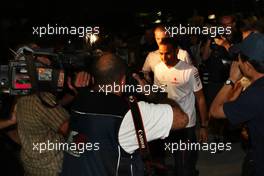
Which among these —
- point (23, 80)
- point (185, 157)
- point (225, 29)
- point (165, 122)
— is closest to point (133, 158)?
point (165, 122)

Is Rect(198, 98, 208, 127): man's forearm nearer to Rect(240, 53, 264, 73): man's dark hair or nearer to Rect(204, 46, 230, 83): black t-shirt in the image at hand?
Rect(204, 46, 230, 83): black t-shirt

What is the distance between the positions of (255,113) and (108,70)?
0.92 m

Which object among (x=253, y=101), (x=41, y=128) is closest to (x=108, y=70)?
(x=41, y=128)

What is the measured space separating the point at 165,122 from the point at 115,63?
440 millimetres

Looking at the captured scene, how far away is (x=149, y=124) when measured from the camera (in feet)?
9.39

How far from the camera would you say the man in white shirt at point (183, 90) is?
196 inches

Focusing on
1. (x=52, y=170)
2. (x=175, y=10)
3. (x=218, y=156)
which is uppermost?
(x=175, y=10)

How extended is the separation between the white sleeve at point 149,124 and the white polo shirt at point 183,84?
207 cm

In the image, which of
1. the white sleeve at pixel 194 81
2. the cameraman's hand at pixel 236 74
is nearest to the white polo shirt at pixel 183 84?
the white sleeve at pixel 194 81

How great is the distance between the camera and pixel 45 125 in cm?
321

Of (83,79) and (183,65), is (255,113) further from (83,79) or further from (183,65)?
(183,65)

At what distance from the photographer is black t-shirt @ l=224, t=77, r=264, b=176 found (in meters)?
3.03

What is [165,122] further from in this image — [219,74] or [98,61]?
[219,74]
